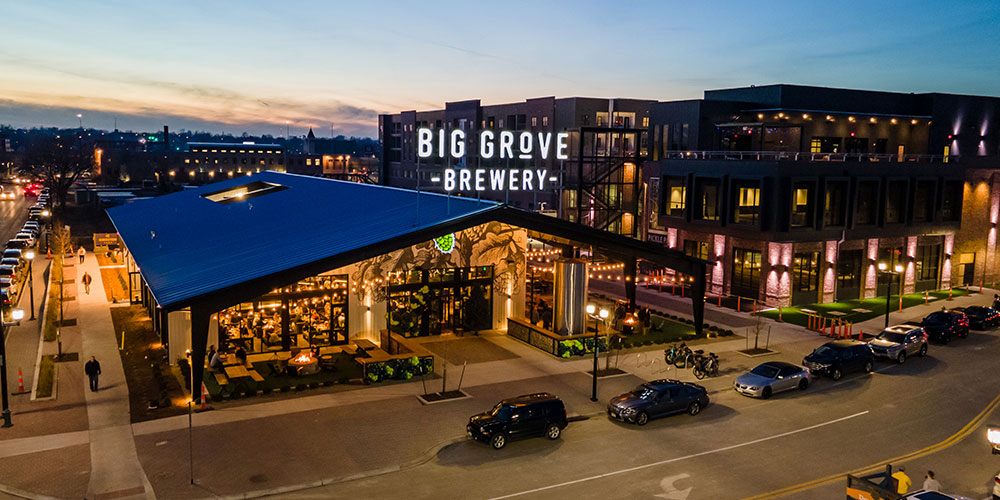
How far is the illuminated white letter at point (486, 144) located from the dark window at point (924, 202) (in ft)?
122

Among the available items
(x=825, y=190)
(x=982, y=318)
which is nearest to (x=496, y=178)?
(x=825, y=190)

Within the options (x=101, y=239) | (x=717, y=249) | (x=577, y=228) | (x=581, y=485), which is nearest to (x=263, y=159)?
(x=101, y=239)

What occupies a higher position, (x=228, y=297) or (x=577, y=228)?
(x=577, y=228)

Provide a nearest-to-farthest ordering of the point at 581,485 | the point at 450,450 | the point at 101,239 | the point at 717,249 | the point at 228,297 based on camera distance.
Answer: the point at 581,485 < the point at 450,450 < the point at 228,297 < the point at 717,249 < the point at 101,239

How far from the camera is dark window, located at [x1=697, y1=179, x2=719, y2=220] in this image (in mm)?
56344

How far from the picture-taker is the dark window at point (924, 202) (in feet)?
192

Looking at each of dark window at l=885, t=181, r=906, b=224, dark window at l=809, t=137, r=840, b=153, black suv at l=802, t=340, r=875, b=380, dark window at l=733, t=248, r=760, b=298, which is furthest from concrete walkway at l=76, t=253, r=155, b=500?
dark window at l=809, t=137, r=840, b=153

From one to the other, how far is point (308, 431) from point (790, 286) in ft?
127

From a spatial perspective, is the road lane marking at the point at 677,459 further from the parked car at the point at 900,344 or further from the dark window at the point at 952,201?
the dark window at the point at 952,201

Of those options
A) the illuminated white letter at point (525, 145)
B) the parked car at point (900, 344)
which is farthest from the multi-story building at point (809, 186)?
the parked car at point (900, 344)

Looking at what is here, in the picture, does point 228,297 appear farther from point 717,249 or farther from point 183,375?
point 717,249

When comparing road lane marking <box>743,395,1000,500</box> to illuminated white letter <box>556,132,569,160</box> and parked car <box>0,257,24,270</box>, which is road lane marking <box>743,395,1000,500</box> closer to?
illuminated white letter <box>556,132,569,160</box>

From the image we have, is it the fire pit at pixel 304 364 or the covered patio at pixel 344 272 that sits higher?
the covered patio at pixel 344 272

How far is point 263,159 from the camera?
199 metres
